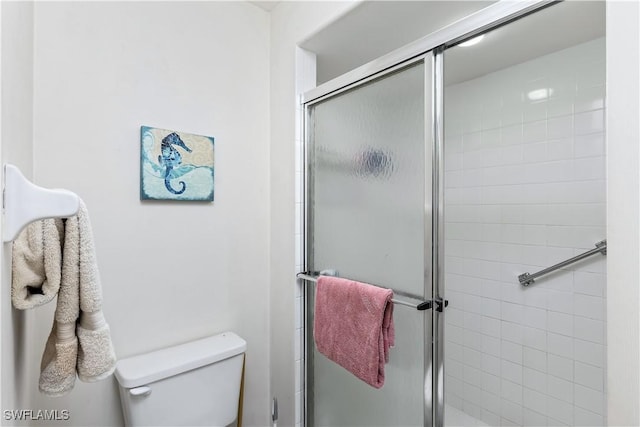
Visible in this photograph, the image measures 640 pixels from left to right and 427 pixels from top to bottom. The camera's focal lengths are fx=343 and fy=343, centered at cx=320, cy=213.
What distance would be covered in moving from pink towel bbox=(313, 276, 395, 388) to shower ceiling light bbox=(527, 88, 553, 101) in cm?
144

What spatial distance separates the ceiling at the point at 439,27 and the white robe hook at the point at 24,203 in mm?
1132

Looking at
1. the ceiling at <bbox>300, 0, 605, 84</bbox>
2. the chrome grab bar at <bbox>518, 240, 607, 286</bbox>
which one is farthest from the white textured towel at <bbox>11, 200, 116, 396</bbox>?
the chrome grab bar at <bbox>518, 240, 607, 286</bbox>

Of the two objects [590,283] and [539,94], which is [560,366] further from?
[539,94]

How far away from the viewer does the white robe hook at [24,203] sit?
532 millimetres

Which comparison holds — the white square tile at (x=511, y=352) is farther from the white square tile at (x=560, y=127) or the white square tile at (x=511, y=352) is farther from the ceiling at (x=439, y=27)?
the ceiling at (x=439, y=27)

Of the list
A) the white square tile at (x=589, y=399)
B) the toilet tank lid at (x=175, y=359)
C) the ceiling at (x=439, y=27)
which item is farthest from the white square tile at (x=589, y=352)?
the toilet tank lid at (x=175, y=359)

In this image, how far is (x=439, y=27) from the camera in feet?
4.60

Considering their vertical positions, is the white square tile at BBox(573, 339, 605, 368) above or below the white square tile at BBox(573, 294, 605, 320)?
below

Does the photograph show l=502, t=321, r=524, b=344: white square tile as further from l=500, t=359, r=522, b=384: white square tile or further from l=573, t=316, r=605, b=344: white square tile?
l=573, t=316, r=605, b=344: white square tile

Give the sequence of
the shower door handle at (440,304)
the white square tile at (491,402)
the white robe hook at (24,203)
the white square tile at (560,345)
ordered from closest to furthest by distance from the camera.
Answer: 1. the white robe hook at (24,203)
2. the shower door handle at (440,304)
3. the white square tile at (560,345)
4. the white square tile at (491,402)

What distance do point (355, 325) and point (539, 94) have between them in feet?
5.16

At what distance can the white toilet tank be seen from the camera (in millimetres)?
1190

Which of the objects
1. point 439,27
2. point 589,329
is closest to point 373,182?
point 439,27

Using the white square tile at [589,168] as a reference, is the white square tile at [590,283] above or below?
below
